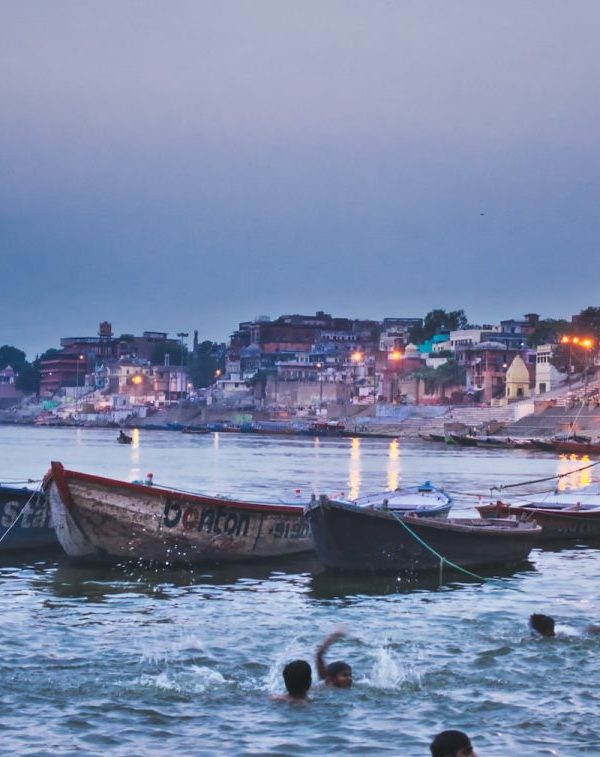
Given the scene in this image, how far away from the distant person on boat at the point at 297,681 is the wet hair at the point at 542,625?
363 centimetres

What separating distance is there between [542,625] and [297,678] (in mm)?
3902

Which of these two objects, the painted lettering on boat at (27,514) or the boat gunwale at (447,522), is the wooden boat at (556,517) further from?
the painted lettering on boat at (27,514)

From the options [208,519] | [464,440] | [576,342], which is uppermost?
[576,342]

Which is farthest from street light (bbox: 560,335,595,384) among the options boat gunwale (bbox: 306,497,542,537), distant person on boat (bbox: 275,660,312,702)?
distant person on boat (bbox: 275,660,312,702)

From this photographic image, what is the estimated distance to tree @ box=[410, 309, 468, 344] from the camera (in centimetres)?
16500

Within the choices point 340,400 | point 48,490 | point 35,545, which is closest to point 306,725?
point 48,490

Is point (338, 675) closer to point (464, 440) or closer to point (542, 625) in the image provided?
point (542, 625)

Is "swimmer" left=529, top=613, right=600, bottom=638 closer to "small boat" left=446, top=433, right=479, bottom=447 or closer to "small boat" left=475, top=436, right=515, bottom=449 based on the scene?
"small boat" left=475, top=436, right=515, bottom=449

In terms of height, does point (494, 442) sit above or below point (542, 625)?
above

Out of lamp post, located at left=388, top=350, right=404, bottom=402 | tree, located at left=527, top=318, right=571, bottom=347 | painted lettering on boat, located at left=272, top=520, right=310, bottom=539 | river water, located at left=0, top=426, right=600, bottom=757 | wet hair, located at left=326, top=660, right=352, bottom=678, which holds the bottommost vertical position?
river water, located at left=0, top=426, right=600, bottom=757

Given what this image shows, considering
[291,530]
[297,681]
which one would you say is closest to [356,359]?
[291,530]

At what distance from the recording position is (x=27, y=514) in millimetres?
20250

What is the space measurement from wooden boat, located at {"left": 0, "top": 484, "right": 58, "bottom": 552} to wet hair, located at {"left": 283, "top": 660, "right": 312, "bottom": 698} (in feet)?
32.6

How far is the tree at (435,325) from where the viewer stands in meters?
165
